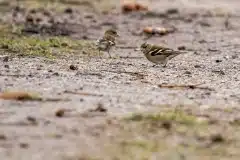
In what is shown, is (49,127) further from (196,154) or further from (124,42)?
(124,42)

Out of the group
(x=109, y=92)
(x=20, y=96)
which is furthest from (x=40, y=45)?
(x=20, y=96)

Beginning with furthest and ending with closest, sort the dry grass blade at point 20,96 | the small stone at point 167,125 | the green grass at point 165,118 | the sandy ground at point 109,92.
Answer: the dry grass blade at point 20,96
the green grass at point 165,118
the small stone at point 167,125
the sandy ground at point 109,92

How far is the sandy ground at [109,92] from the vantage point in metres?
8.08

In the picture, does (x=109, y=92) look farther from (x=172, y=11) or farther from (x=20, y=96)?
(x=172, y=11)

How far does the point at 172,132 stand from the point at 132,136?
424mm

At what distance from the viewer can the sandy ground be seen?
8.08m

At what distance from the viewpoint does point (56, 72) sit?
12.2 m

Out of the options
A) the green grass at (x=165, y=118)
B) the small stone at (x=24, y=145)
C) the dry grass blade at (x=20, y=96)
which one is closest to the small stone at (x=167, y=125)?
the green grass at (x=165, y=118)

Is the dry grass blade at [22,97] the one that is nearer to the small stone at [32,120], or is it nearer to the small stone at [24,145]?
the small stone at [32,120]

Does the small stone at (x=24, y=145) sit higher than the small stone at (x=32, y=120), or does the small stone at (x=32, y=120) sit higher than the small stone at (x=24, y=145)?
the small stone at (x=32, y=120)

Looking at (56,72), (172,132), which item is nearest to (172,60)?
(56,72)

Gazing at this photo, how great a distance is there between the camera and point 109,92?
10.7 m

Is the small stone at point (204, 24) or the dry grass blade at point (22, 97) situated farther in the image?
the small stone at point (204, 24)

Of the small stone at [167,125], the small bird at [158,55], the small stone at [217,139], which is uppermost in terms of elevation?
the small bird at [158,55]
